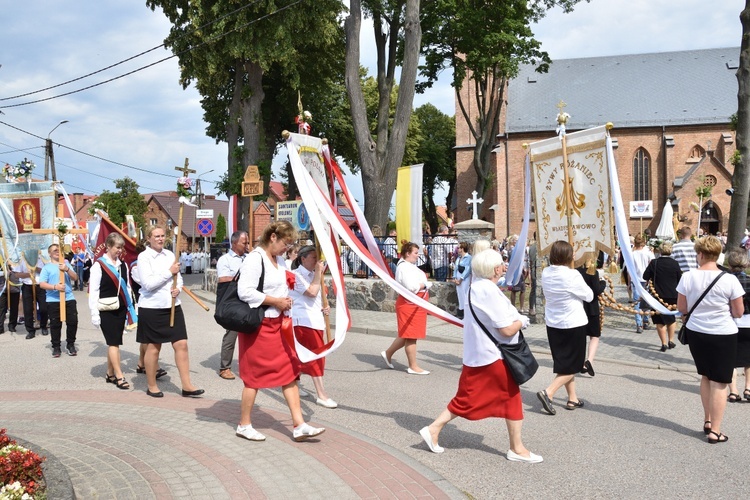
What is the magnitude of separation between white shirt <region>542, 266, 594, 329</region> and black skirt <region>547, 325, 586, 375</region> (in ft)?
0.24

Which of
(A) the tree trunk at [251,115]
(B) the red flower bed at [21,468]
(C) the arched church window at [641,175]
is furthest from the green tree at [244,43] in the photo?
(C) the arched church window at [641,175]

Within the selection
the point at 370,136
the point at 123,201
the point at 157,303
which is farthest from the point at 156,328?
the point at 123,201

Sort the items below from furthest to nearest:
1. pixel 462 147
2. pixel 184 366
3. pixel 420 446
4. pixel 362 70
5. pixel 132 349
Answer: pixel 462 147 → pixel 362 70 → pixel 132 349 → pixel 184 366 → pixel 420 446

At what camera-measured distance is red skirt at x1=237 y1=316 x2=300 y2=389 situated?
5.14 m

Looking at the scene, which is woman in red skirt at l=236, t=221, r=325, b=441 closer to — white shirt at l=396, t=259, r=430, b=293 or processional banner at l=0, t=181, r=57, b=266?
white shirt at l=396, t=259, r=430, b=293

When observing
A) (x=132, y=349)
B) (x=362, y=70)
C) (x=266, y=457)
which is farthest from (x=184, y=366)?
(x=362, y=70)

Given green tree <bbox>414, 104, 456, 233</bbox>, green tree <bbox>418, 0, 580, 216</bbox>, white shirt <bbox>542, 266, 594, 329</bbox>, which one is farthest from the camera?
green tree <bbox>414, 104, 456, 233</bbox>

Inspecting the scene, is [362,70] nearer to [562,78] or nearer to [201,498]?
[562,78]

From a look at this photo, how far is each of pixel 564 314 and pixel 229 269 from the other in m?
3.95

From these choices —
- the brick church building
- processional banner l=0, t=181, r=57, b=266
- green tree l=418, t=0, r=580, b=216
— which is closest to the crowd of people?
processional banner l=0, t=181, r=57, b=266

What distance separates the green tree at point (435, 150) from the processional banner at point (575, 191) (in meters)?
46.2

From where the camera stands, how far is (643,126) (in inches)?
1762

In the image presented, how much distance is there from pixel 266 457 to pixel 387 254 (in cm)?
1104

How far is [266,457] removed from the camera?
4.87 m
